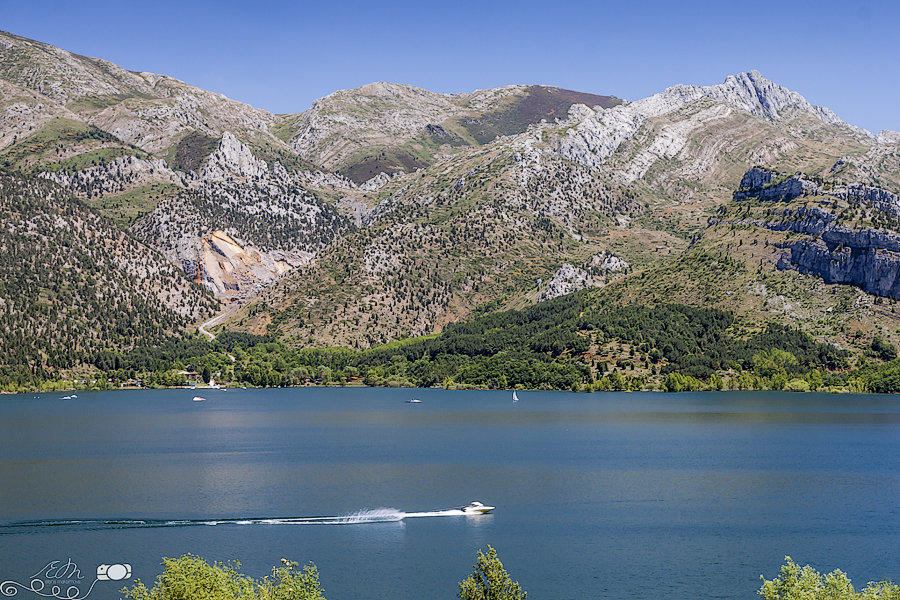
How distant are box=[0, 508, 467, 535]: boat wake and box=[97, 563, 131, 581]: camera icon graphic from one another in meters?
13.9

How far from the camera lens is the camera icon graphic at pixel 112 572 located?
203 ft

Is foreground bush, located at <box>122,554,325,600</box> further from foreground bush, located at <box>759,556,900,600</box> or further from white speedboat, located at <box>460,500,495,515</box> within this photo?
white speedboat, located at <box>460,500,495,515</box>

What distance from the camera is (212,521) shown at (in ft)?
258

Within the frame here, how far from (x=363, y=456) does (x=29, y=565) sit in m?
54.0

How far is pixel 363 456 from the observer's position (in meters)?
116

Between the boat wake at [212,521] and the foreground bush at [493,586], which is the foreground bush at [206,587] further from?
the boat wake at [212,521]

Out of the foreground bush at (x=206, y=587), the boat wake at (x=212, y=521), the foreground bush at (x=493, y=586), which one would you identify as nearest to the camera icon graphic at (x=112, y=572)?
the boat wake at (x=212, y=521)

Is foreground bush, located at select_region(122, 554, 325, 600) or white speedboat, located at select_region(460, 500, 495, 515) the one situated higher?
foreground bush, located at select_region(122, 554, 325, 600)

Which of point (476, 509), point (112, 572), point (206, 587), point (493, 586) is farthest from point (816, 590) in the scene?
point (112, 572)

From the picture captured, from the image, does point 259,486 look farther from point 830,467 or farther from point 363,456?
point 830,467

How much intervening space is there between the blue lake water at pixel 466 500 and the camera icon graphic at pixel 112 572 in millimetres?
482

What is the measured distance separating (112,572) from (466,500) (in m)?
34.4

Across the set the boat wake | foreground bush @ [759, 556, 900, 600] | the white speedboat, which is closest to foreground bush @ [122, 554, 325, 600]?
foreground bush @ [759, 556, 900, 600]

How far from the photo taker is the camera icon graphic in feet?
203
